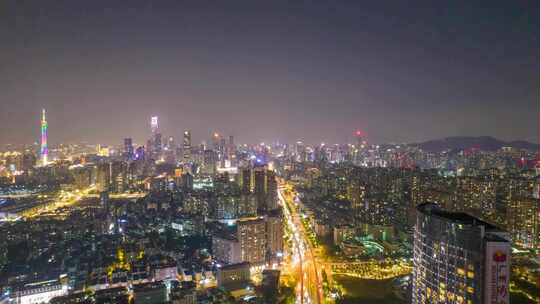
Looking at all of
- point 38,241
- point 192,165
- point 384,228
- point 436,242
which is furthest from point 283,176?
point 436,242

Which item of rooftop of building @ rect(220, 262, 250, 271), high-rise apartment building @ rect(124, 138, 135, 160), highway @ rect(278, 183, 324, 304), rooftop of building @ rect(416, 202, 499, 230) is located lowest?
highway @ rect(278, 183, 324, 304)

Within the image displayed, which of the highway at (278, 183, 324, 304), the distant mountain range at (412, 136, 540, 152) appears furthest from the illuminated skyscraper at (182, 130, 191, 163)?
the distant mountain range at (412, 136, 540, 152)

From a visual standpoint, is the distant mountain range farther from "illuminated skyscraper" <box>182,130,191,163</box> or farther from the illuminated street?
the illuminated street

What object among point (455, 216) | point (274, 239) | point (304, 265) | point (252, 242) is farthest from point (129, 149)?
point (455, 216)

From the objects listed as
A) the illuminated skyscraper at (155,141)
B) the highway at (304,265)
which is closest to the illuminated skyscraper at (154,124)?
the illuminated skyscraper at (155,141)

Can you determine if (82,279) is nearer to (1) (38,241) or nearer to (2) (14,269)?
(2) (14,269)

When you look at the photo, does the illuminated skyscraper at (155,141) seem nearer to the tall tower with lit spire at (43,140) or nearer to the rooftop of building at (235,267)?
the tall tower with lit spire at (43,140)
